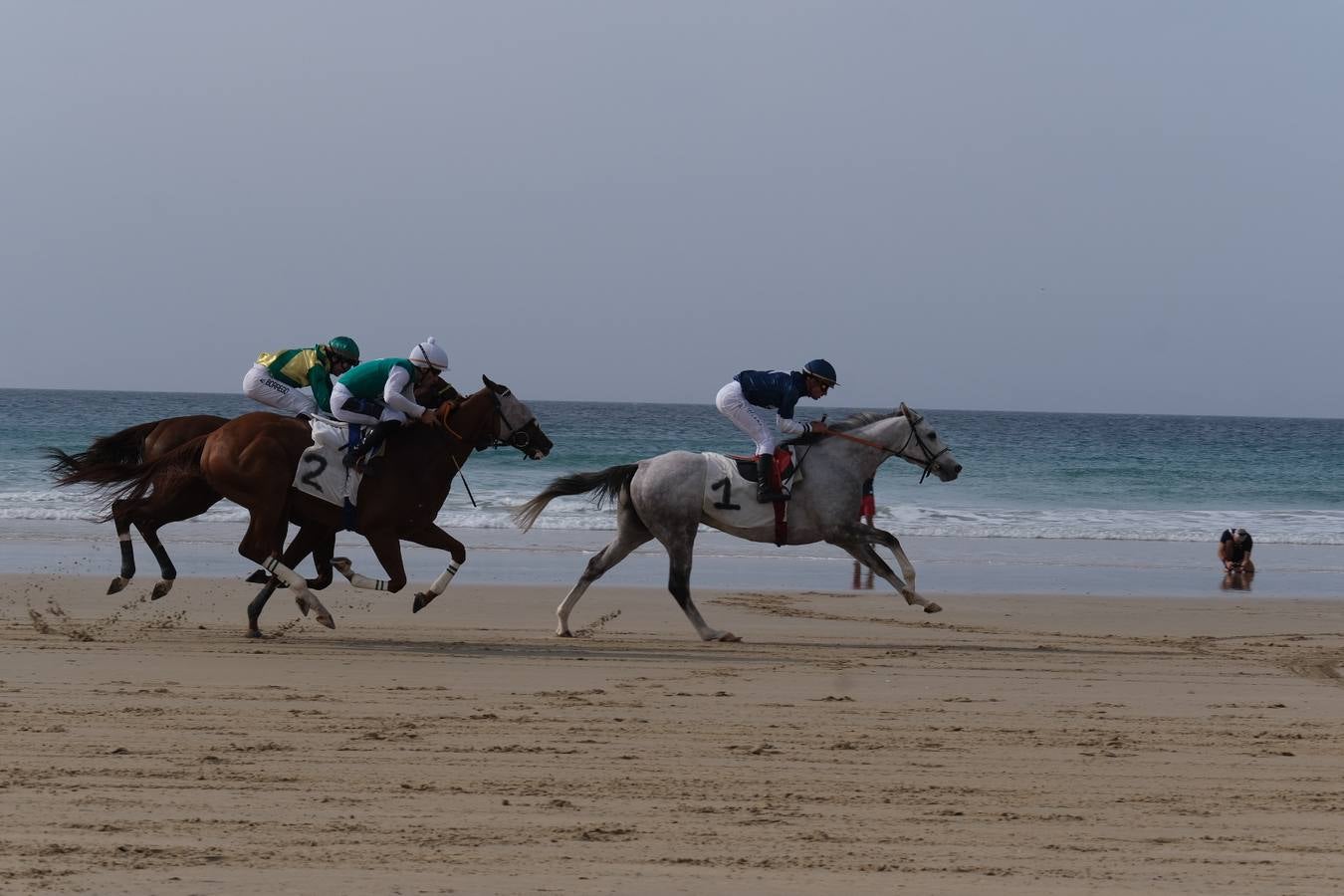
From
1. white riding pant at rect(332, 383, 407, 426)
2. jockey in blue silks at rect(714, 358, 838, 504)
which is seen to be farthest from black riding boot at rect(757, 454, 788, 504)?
white riding pant at rect(332, 383, 407, 426)

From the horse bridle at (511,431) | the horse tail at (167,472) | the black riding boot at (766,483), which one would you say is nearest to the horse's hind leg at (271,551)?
the horse tail at (167,472)

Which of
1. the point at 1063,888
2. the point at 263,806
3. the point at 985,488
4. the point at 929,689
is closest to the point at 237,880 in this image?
the point at 263,806

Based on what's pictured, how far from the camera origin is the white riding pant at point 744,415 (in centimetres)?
1131

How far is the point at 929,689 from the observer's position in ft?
28.4

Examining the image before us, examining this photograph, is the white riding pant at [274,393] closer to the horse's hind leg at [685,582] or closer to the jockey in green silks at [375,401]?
the jockey in green silks at [375,401]

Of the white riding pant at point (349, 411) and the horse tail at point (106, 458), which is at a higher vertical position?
the white riding pant at point (349, 411)

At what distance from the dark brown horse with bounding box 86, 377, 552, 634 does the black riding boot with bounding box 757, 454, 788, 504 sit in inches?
63.8

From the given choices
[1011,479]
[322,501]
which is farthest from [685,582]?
[1011,479]

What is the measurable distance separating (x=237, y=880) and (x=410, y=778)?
1410 millimetres

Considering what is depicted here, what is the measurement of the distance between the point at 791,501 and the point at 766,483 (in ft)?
0.97

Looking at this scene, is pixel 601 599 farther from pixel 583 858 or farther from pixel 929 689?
pixel 583 858

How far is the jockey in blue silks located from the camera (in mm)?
11164

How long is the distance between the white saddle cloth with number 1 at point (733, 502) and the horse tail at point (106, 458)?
430cm

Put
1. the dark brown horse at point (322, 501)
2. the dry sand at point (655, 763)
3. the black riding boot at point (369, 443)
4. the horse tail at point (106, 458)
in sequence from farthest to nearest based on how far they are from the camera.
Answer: the horse tail at point (106, 458), the black riding boot at point (369, 443), the dark brown horse at point (322, 501), the dry sand at point (655, 763)
